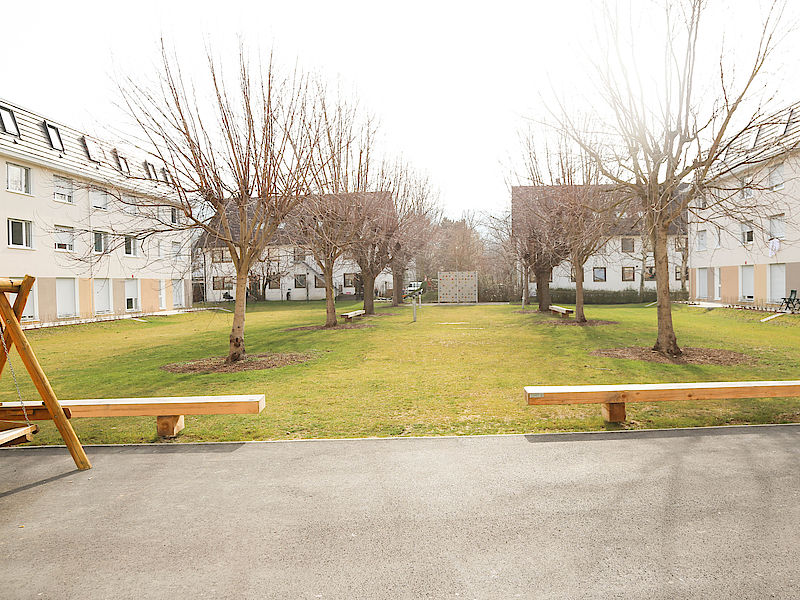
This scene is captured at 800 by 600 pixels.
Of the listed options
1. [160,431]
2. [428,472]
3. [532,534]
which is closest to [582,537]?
[532,534]

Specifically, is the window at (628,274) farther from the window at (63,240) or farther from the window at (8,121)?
the window at (8,121)

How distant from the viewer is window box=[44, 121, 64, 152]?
27.8 metres

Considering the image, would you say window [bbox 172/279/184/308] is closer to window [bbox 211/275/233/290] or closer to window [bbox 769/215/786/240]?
window [bbox 211/275/233/290]

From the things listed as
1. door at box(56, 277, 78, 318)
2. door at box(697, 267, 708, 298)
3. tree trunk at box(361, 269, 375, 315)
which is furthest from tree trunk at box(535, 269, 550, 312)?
door at box(56, 277, 78, 318)

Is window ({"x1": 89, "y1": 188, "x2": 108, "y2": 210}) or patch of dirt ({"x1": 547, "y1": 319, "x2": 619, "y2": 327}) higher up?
window ({"x1": 89, "y1": 188, "x2": 108, "y2": 210})

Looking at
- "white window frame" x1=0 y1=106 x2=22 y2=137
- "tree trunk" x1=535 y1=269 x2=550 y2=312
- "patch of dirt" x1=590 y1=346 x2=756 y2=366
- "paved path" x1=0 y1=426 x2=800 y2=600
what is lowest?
"paved path" x1=0 y1=426 x2=800 y2=600

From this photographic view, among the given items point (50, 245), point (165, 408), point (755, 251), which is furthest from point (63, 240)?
point (755, 251)

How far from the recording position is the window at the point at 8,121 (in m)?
25.0

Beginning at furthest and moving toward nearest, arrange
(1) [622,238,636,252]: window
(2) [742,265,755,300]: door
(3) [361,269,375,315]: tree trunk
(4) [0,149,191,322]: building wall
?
(1) [622,238,636,252]: window, (2) [742,265,755,300]: door, (3) [361,269,375,315]: tree trunk, (4) [0,149,191,322]: building wall

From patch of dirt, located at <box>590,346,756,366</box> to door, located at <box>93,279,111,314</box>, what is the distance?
24.9 meters

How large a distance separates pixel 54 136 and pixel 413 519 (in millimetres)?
30069

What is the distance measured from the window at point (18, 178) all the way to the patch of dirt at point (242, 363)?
16760 mm

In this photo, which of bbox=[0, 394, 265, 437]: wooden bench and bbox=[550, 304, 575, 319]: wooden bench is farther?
bbox=[550, 304, 575, 319]: wooden bench

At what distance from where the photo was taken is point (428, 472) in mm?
5445
